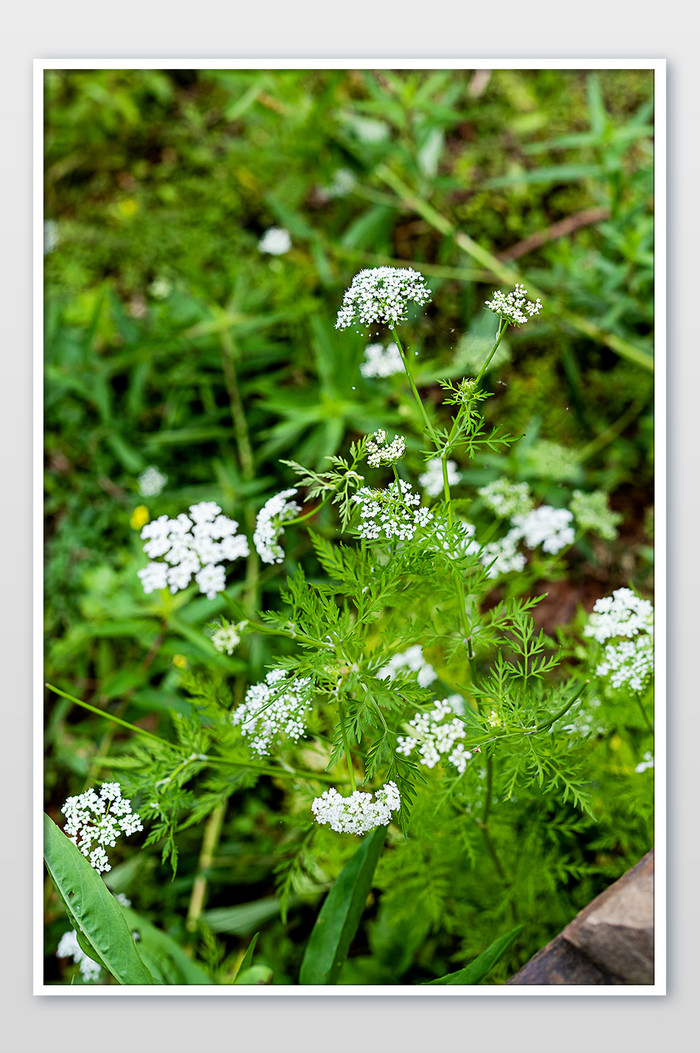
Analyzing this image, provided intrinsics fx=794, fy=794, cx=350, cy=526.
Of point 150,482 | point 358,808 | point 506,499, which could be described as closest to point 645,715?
point 506,499

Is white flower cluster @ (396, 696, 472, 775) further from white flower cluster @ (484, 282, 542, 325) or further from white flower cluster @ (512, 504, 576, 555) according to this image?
white flower cluster @ (484, 282, 542, 325)

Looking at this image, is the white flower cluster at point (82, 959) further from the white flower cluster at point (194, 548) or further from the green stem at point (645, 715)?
the green stem at point (645, 715)

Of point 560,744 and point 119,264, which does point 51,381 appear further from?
point 560,744
